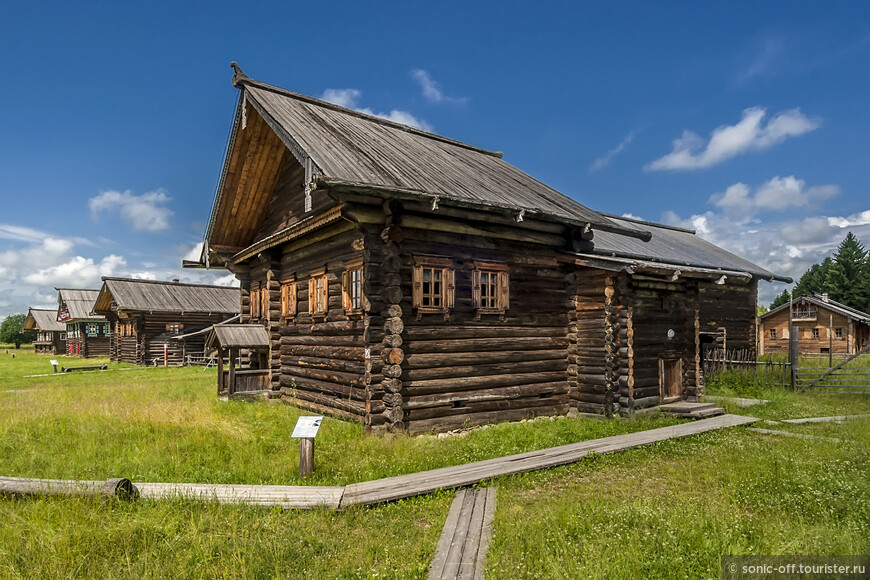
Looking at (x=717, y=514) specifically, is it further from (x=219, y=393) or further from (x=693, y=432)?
(x=219, y=393)

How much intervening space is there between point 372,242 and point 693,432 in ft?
24.0

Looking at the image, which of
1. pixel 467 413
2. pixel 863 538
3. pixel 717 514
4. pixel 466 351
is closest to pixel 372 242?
pixel 466 351

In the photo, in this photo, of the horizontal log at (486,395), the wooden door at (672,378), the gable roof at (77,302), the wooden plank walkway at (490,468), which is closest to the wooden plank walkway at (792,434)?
the wooden plank walkway at (490,468)

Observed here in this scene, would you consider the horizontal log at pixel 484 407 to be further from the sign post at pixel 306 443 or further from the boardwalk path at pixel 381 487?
the sign post at pixel 306 443

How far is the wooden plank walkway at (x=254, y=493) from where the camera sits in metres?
6.11

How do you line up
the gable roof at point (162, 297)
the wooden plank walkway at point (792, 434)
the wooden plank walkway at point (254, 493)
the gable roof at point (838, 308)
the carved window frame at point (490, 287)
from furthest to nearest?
the gable roof at point (838, 308), the gable roof at point (162, 297), the carved window frame at point (490, 287), the wooden plank walkway at point (792, 434), the wooden plank walkway at point (254, 493)

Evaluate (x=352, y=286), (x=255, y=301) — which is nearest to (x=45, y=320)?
(x=255, y=301)

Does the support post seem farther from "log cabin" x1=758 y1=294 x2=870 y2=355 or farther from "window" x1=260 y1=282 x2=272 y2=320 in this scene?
"log cabin" x1=758 y1=294 x2=870 y2=355

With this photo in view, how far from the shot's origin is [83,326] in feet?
146

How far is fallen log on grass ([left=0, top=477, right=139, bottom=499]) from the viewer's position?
601cm

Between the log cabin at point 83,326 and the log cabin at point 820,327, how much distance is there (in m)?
54.1

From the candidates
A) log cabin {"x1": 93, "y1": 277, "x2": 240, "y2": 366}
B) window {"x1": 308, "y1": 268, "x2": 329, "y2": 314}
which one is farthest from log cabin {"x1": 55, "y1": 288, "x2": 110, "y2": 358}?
window {"x1": 308, "y1": 268, "x2": 329, "y2": 314}

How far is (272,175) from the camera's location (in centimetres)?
1440

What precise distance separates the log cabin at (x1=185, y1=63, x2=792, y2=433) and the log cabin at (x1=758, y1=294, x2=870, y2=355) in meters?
32.6
